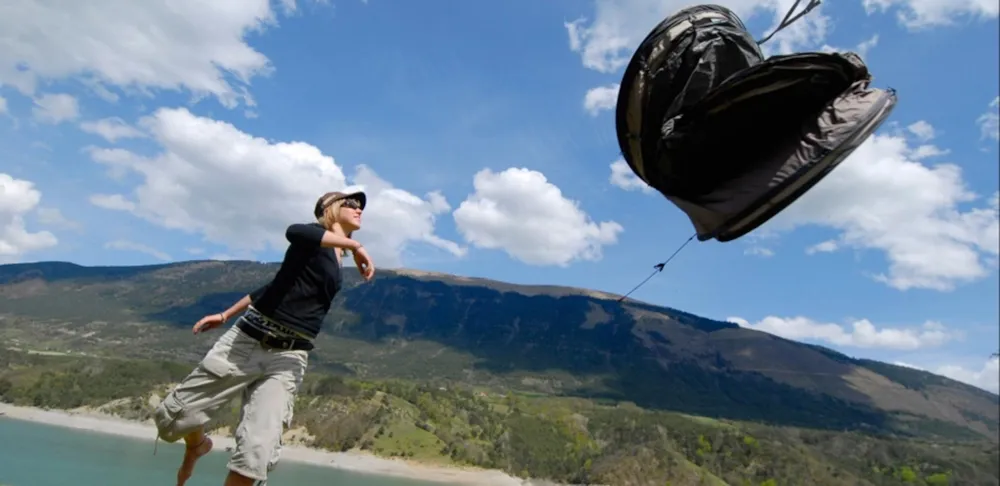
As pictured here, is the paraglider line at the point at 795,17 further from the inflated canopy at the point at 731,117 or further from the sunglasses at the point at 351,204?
the sunglasses at the point at 351,204

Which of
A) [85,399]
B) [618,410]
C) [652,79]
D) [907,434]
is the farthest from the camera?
[907,434]

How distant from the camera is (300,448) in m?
84.1

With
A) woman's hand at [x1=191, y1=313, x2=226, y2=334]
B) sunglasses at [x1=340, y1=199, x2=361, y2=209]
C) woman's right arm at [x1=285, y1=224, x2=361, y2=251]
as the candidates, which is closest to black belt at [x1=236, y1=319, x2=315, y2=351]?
woman's hand at [x1=191, y1=313, x2=226, y2=334]

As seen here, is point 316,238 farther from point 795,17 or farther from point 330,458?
point 330,458

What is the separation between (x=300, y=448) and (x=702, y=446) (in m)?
54.7

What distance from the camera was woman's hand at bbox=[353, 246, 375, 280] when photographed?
4.16m

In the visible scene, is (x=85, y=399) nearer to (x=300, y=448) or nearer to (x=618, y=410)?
(x=300, y=448)

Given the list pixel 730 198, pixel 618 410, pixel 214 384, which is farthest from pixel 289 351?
pixel 618 410

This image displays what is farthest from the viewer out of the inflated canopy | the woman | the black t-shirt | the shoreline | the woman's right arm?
the shoreline

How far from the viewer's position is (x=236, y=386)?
448 centimetres

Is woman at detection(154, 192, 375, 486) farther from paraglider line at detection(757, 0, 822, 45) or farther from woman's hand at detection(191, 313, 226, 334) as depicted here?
paraglider line at detection(757, 0, 822, 45)

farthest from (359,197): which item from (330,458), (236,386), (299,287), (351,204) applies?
(330,458)

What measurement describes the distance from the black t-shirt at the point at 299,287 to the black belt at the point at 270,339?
107mm

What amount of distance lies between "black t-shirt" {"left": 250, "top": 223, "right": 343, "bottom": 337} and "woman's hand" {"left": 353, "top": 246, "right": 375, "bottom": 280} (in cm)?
27
